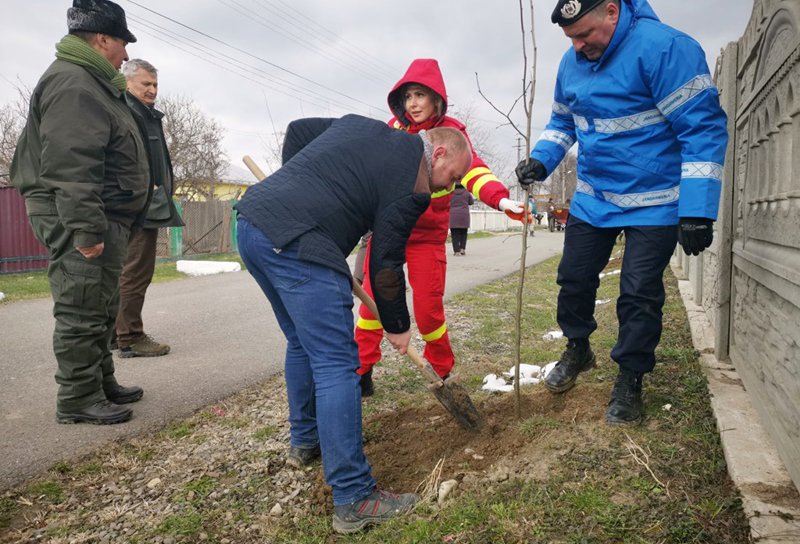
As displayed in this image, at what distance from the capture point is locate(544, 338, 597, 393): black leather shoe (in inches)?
133

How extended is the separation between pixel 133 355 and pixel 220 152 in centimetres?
2526

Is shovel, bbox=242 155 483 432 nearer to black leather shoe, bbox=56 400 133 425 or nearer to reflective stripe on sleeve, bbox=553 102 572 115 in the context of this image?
reflective stripe on sleeve, bbox=553 102 572 115

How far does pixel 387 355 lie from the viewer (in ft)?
16.2

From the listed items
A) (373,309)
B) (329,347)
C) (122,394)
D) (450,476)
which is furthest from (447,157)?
(122,394)

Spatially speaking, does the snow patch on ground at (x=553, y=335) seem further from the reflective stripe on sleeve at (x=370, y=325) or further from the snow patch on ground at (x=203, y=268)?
the snow patch on ground at (x=203, y=268)

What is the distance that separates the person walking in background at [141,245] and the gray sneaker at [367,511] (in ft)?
10.5

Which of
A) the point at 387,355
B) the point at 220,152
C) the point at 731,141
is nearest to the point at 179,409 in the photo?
the point at 387,355

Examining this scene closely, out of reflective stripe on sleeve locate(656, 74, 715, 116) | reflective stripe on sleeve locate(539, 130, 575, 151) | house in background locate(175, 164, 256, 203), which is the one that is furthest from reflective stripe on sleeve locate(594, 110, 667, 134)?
house in background locate(175, 164, 256, 203)

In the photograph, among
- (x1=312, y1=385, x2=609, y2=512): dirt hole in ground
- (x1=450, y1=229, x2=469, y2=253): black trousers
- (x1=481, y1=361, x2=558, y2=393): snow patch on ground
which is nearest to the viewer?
(x1=312, y1=385, x2=609, y2=512): dirt hole in ground

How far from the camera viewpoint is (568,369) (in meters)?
3.40

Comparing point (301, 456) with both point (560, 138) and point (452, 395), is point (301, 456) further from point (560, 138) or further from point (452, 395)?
point (560, 138)

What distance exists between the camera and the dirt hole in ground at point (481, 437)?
265 centimetres

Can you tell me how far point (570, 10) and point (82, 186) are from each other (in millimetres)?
2624

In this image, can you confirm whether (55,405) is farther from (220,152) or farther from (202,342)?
(220,152)
